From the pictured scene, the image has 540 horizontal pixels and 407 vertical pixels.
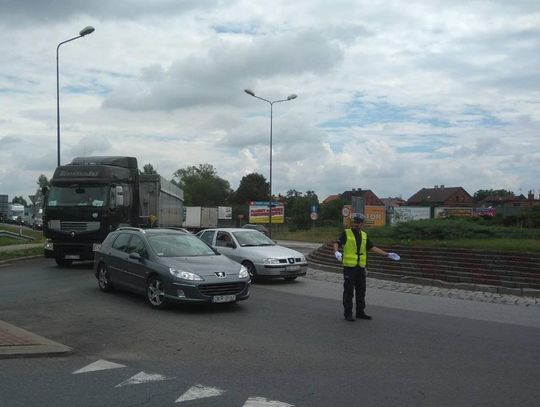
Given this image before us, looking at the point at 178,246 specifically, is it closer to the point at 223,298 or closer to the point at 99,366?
the point at 223,298

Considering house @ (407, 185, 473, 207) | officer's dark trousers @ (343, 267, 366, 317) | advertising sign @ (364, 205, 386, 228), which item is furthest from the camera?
house @ (407, 185, 473, 207)

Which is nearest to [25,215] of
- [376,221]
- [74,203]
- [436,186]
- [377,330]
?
[376,221]

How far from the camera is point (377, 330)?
8719mm

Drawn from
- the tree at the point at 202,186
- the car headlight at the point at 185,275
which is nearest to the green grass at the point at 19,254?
the car headlight at the point at 185,275

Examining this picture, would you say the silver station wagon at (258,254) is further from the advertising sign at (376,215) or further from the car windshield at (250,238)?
the advertising sign at (376,215)

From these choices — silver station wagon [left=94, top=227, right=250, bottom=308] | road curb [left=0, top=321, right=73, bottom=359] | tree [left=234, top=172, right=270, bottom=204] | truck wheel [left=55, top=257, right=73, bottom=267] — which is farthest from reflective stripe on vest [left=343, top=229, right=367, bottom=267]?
tree [left=234, top=172, right=270, bottom=204]

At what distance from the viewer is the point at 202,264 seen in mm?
10289

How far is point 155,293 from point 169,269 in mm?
607

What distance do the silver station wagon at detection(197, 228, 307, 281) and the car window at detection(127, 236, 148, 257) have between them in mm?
3999

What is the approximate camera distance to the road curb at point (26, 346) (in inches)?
266

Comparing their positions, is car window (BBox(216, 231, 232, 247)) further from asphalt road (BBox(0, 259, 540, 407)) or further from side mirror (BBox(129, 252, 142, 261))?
side mirror (BBox(129, 252, 142, 261))

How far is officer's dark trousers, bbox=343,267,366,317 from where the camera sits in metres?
9.48

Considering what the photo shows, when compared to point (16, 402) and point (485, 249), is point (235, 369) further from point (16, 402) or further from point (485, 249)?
point (485, 249)

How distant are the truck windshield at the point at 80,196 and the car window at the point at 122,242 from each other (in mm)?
5414
